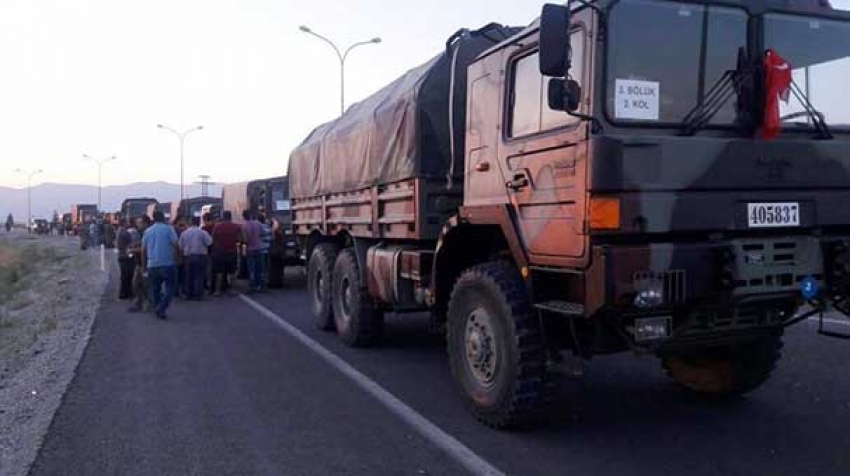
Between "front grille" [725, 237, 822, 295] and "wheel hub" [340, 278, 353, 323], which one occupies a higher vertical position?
"front grille" [725, 237, 822, 295]

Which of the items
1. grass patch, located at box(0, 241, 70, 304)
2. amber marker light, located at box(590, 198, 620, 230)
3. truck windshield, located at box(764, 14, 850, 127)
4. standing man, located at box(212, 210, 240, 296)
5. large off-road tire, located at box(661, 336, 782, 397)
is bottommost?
grass patch, located at box(0, 241, 70, 304)

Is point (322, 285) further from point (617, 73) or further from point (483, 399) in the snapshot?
point (617, 73)

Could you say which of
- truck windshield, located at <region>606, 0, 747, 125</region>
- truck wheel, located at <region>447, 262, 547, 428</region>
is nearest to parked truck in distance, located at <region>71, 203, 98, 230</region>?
truck wheel, located at <region>447, 262, 547, 428</region>

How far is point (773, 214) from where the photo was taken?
5.18 m

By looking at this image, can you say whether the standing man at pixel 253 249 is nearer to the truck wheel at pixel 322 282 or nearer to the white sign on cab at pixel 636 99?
the truck wheel at pixel 322 282

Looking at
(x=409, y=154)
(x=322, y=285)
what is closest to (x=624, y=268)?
(x=409, y=154)

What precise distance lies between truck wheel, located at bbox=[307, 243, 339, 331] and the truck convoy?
4668 millimetres

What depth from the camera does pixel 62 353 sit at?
Result: 32.7 feet

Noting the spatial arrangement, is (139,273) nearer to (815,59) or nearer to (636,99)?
(636,99)

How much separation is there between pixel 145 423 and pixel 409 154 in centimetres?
340

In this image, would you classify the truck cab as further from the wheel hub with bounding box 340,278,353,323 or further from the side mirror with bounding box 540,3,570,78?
the wheel hub with bounding box 340,278,353,323

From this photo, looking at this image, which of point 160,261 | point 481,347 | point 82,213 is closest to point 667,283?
point 481,347

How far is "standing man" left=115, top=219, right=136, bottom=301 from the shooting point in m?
16.1

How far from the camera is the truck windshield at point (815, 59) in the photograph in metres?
5.43
